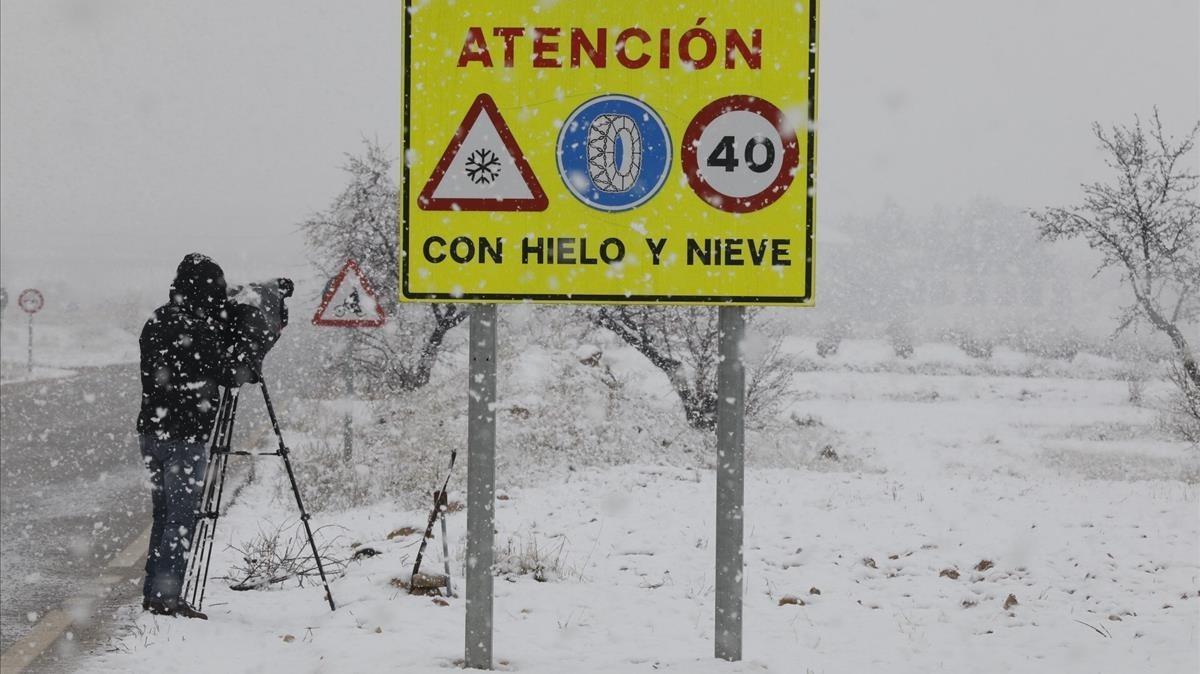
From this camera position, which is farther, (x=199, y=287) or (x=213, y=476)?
(x=213, y=476)

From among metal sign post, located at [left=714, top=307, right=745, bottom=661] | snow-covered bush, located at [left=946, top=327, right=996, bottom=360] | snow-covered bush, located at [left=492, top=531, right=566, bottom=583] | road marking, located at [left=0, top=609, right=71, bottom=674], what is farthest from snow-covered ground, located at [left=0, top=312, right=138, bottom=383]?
snow-covered bush, located at [left=946, top=327, right=996, bottom=360]

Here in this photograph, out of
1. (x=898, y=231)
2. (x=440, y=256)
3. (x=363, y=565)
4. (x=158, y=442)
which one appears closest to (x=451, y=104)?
(x=440, y=256)

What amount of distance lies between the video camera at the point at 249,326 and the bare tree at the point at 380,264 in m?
14.3

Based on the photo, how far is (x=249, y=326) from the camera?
5.44 m

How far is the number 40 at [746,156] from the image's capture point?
4145mm

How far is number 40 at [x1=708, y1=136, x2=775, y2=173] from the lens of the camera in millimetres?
4145

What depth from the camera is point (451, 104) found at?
4.18m

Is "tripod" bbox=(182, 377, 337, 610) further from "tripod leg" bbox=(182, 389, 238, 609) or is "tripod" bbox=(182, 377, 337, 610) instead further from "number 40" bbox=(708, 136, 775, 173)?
"number 40" bbox=(708, 136, 775, 173)

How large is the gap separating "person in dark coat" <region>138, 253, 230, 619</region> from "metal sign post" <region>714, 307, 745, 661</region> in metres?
3.07

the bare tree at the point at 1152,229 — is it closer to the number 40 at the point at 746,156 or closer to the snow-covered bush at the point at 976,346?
the number 40 at the point at 746,156

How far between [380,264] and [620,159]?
16543mm

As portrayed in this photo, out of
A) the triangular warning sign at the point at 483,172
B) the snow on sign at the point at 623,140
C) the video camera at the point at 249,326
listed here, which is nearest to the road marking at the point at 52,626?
the video camera at the point at 249,326

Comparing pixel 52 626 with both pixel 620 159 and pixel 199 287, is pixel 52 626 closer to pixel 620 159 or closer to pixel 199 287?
pixel 199 287

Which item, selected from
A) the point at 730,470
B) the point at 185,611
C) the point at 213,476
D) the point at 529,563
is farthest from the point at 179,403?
the point at 730,470
